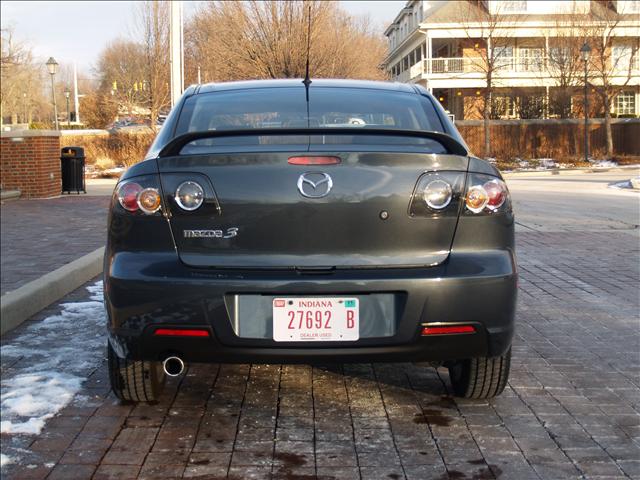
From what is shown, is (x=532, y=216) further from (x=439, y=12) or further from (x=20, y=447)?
(x=439, y=12)

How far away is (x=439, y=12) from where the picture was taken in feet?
167

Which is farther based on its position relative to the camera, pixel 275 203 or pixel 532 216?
pixel 532 216

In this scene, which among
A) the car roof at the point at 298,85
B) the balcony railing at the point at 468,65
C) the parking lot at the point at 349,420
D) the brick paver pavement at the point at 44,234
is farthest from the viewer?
the balcony railing at the point at 468,65

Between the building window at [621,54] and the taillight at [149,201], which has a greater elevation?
the building window at [621,54]

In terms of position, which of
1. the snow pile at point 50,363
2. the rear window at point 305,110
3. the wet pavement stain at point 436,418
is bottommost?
the wet pavement stain at point 436,418

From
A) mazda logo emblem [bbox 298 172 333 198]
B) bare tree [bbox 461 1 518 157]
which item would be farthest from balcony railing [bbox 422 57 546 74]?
mazda logo emblem [bbox 298 172 333 198]

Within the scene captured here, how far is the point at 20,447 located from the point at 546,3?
166ft

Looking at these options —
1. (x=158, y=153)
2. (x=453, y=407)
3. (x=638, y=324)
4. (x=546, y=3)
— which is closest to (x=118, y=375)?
(x=158, y=153)

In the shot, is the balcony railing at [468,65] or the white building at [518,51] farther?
the balcony railing at [468,65]

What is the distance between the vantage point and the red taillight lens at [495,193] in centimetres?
349

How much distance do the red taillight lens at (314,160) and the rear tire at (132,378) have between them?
4.13 feet

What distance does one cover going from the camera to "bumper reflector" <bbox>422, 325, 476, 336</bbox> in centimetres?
336

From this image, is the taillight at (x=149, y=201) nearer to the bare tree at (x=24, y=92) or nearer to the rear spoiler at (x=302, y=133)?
the rear spoiler at (x=302, y=133)

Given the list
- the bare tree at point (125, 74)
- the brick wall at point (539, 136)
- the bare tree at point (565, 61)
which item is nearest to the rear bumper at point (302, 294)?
the brick wall at point (539, 136)
